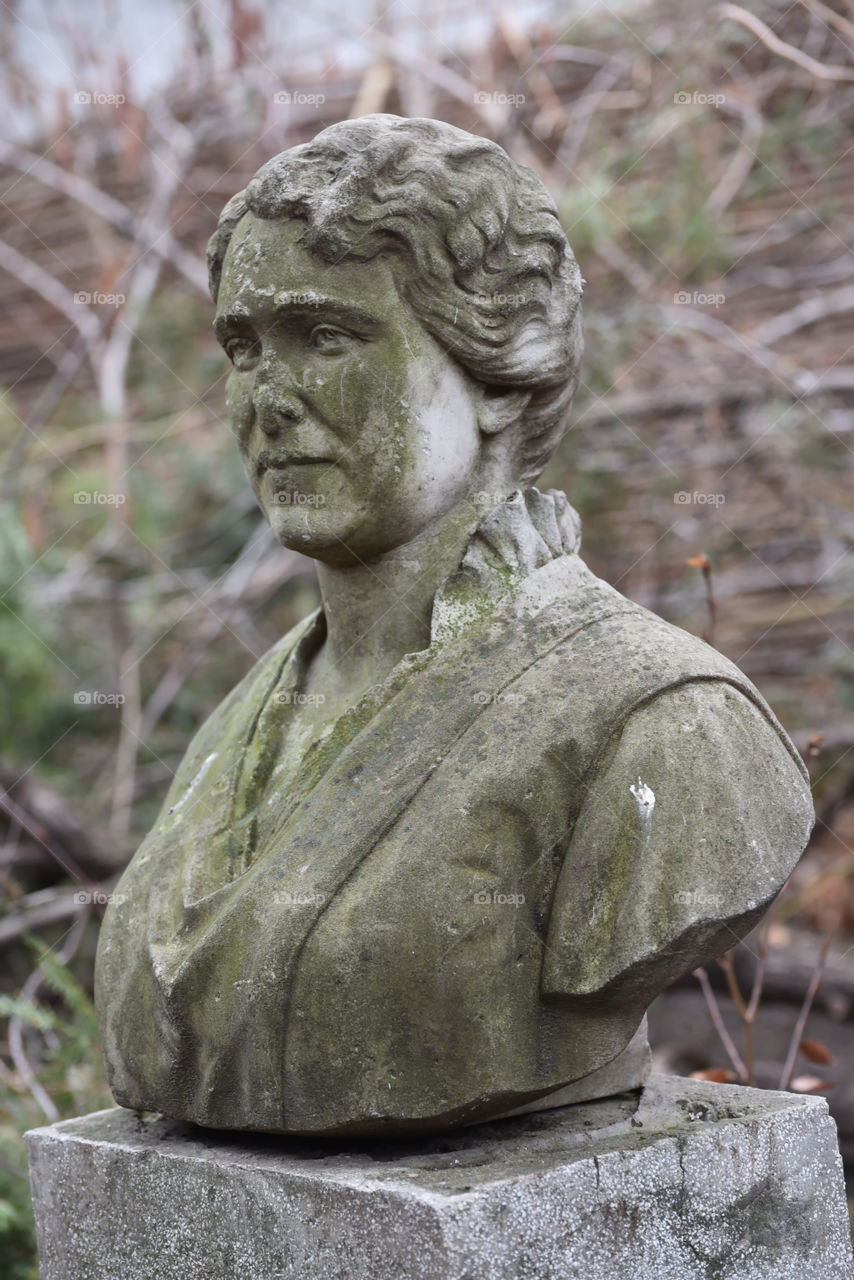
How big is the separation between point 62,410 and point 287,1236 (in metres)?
6.39

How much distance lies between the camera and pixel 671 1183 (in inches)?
86.0

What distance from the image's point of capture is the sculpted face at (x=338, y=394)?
7.61ft

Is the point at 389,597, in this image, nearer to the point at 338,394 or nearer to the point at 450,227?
the point at 338,394

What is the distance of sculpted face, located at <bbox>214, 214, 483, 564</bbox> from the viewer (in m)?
2.32

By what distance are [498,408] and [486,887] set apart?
33.1 inches

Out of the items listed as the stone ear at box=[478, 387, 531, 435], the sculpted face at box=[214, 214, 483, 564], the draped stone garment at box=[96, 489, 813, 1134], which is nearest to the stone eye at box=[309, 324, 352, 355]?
the sculpted face at box=[214, 214, 483, 564]

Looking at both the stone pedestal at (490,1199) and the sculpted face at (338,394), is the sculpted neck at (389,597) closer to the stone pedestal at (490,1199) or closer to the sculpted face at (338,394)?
the sculpted face at (338,394)

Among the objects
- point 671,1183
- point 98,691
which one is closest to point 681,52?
point 98,691

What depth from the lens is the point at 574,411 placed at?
18.6 feet

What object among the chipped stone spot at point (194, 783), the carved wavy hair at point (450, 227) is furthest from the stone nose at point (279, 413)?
the chipped stone spot at point (194, 783)

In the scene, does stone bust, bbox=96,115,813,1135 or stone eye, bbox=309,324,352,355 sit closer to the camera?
stone bust, bbox=96,115,813,1135

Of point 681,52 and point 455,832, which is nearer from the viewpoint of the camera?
point 455,832

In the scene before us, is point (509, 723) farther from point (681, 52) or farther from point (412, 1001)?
point (681, 52)

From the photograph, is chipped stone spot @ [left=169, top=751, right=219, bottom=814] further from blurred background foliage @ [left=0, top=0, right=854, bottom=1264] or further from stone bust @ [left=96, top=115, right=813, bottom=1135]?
blurred background foliage @ [left=0, top=0, right=854, bottom=1264]
